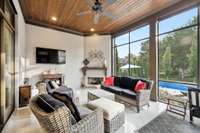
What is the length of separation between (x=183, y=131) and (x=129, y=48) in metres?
4.52

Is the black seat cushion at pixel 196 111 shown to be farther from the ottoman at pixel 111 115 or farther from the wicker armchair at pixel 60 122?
the wicker armchair at pixel 60 122

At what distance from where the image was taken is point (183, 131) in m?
2.58

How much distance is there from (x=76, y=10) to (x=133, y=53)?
3.32 metres

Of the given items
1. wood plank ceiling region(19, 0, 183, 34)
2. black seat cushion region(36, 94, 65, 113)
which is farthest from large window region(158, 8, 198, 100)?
black seat cushion region(36, 94, 65, 113)

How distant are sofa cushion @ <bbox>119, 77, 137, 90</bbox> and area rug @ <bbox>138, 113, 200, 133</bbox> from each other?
1.71m

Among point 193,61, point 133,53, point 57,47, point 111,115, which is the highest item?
point 57,47

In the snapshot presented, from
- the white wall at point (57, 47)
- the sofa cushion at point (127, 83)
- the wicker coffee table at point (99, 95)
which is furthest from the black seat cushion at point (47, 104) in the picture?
the white wall at point (57, 47)

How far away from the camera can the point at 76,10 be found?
461 centimetres

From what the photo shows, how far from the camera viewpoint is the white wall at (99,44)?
302 inches

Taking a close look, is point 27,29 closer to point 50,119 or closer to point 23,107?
point 23,107

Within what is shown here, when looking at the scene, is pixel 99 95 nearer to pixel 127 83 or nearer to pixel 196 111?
pixel 127 83

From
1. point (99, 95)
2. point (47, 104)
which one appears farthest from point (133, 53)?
point (47, 104)

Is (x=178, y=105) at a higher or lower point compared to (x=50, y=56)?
lower

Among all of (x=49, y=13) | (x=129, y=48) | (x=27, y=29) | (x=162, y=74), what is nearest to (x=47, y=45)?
(x=27, y=29)
